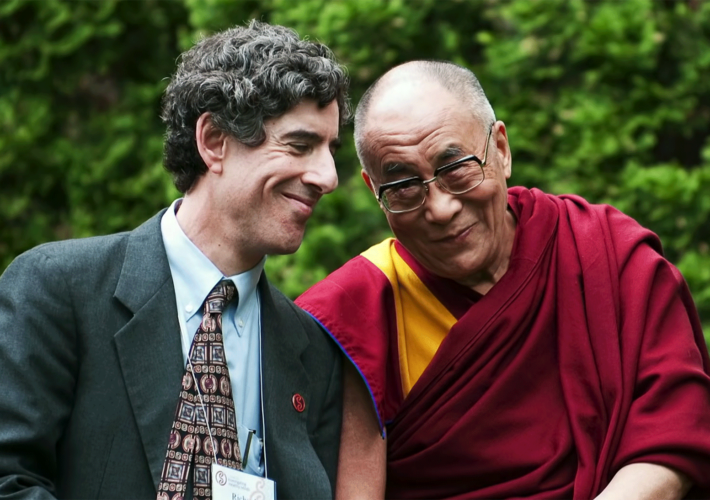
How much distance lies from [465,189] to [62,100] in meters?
3.69

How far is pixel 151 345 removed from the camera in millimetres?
2783

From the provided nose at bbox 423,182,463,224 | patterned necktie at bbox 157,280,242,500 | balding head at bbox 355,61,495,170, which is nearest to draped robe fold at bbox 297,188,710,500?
nose at bbox 423,182,463,224

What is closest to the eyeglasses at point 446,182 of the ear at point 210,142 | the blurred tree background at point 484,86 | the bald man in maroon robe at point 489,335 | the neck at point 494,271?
the bald man in maroon robe at point 489,335

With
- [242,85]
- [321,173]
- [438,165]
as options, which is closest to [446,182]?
[438,165]

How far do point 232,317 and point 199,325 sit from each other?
0.13m

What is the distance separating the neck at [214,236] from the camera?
115 inches

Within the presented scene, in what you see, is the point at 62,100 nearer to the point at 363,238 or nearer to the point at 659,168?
the point at 363,238

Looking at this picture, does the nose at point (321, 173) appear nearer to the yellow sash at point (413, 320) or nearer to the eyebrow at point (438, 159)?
the eyebrow at point (438, 159)

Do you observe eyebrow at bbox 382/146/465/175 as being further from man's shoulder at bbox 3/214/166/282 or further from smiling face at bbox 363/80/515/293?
man's shoulder at bbox 3/214/166/282

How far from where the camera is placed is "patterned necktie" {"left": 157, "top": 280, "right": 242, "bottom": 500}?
2703mm

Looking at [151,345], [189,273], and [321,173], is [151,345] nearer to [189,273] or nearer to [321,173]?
[189,273]

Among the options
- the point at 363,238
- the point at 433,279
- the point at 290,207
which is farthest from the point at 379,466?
the point at 363,238

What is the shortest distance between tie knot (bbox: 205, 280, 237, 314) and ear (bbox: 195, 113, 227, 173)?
1.00 ft

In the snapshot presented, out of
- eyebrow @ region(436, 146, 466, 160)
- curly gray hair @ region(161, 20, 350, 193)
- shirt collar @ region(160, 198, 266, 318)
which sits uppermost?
curly gray hair @ region(161, 20, 350, 193)
